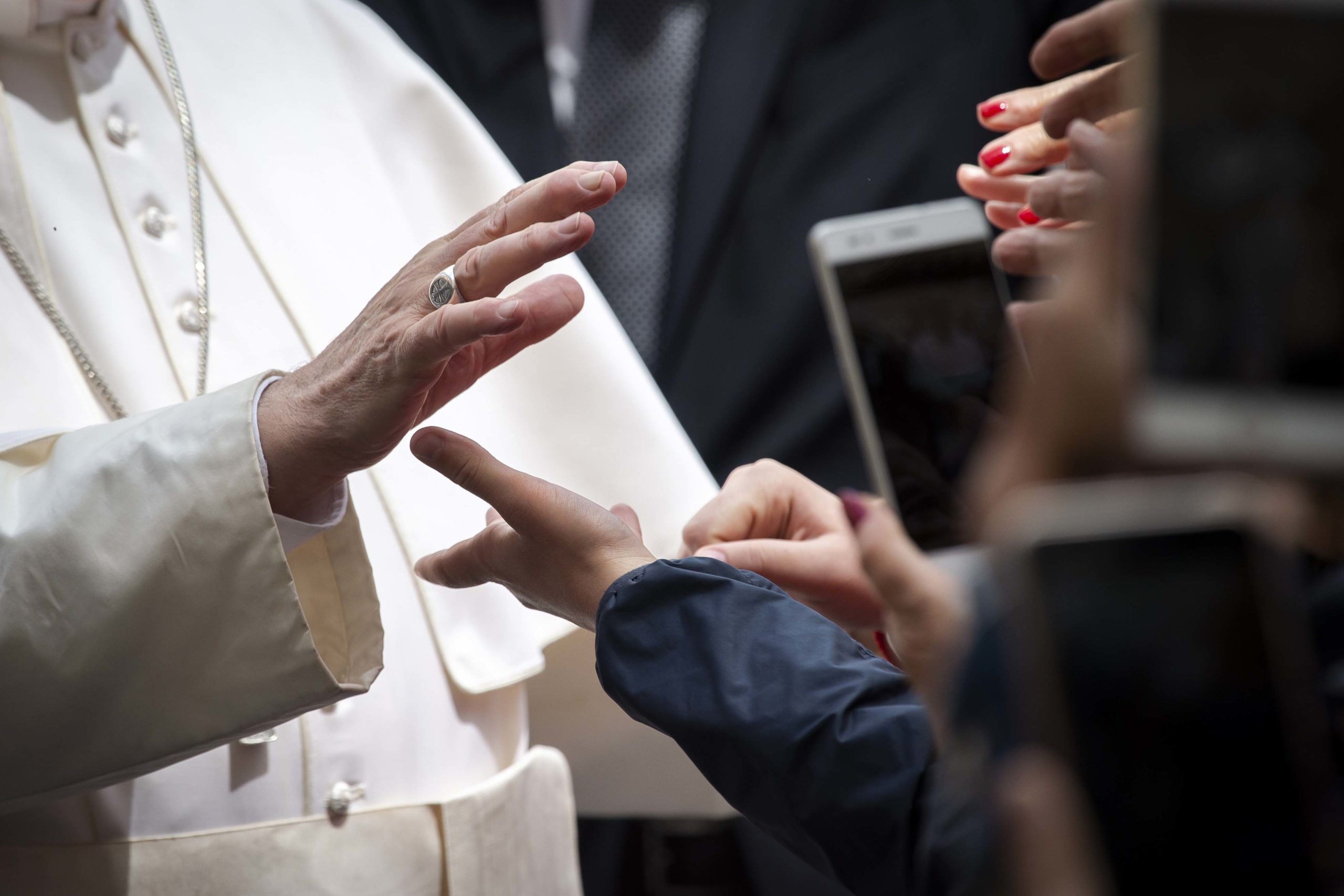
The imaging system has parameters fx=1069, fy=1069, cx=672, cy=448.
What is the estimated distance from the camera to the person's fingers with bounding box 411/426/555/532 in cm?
54

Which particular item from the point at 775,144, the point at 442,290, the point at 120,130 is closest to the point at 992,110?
the point at 442,290

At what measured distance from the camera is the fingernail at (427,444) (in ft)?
1.79

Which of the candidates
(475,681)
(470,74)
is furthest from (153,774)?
(470,74)

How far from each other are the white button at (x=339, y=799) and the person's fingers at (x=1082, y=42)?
0.56m

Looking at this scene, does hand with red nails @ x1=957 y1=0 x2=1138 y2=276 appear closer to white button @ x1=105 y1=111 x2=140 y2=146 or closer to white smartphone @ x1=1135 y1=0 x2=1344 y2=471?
white smartphone @ x1=1135 y1=0 x2=1344 y2=471

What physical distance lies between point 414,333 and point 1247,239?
0.39 meters

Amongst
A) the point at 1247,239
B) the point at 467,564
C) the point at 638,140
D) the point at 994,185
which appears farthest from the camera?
the point at 638,140

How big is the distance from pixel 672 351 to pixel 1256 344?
1.27m

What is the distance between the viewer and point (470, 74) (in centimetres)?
147

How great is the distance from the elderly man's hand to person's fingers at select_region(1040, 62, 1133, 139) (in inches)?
8.3

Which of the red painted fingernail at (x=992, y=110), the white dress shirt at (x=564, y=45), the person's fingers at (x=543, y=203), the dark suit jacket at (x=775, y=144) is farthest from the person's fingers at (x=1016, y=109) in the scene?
the white dress shirt at (x=564, y=45)

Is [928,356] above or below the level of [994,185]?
below

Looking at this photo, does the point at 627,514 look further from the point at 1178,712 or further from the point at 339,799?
the point at 1178,712

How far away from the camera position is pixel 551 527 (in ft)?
1.78
